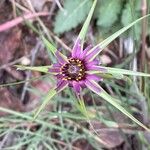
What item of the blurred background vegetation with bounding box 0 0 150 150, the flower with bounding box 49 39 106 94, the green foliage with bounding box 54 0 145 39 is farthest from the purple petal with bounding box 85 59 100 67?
the green foliage with bounding box 54 0 145 39

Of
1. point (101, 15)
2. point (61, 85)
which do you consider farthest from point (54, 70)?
point (101, 15)

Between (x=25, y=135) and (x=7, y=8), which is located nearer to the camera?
(x=25, y=135)

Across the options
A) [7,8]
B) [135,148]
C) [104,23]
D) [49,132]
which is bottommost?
[135,148]

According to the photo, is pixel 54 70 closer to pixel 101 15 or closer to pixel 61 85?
pixel 61 85

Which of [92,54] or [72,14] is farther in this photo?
[72,14]

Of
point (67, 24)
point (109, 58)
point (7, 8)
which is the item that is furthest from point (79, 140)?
point (7, 8)

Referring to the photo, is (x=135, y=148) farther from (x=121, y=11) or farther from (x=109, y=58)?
(x=121, y=11)

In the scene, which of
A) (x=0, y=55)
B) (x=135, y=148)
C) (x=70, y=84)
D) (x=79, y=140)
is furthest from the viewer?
(x=0, y=55)

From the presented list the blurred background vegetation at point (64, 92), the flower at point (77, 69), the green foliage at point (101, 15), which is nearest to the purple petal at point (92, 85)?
the flower at point (77, 69)
